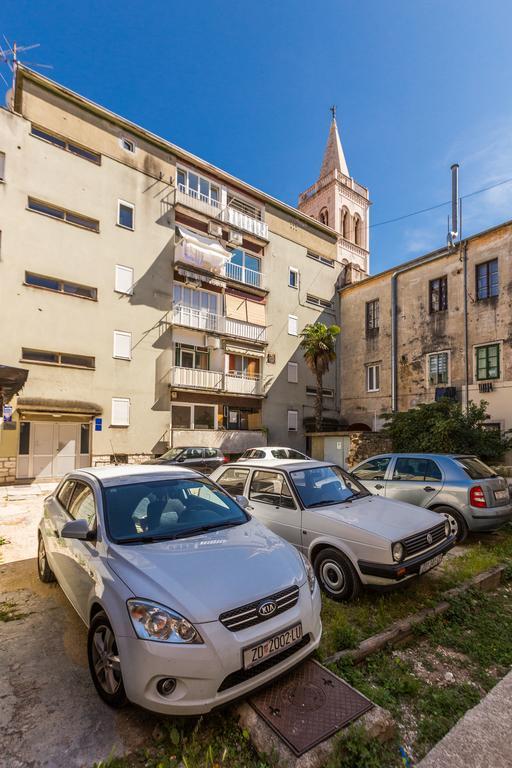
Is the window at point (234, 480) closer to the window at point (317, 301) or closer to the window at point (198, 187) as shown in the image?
Result: the window at point (198, 187)

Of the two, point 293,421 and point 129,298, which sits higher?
point 129,298

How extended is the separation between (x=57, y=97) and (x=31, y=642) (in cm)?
2195

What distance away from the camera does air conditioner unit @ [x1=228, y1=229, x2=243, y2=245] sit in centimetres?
2306

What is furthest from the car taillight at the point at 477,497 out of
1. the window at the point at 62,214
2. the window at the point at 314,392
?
the window at the point at 314,392

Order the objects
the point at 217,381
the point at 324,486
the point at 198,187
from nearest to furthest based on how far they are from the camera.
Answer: the point at 324,486
the point at 217,381
the point at 198,187

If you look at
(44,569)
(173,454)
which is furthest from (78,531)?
(173,454)

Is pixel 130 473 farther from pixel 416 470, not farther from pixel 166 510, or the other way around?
pixel 416 470

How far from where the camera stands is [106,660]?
105 inches

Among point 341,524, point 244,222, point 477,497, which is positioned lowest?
point 477,497

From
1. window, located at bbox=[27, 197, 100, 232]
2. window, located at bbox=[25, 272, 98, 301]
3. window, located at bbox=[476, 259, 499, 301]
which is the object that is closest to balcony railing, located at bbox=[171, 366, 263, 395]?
window, located at bbox=[25, 272, 98, 301]

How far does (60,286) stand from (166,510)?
1640 centimetres

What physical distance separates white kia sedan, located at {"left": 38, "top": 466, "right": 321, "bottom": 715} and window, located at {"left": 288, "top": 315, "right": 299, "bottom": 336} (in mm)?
22378

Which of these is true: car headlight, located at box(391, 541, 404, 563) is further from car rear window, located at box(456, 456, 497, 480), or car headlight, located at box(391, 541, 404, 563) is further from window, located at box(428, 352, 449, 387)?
window, located at box(428, 352, 449, 387)

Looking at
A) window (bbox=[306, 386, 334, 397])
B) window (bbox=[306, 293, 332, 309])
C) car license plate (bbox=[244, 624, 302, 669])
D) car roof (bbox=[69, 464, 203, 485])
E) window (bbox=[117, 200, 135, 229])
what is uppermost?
window (bbox=[117, 200, 135, 229])
